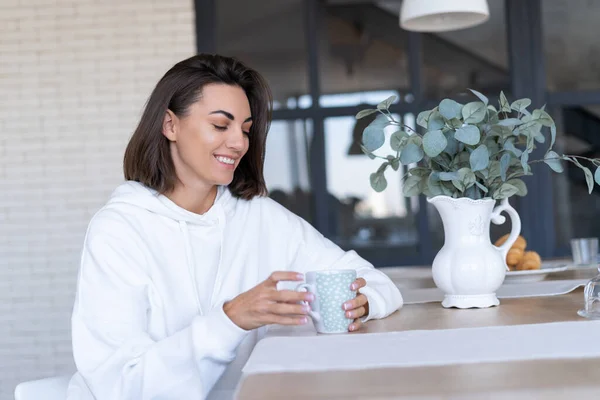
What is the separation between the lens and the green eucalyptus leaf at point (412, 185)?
1.83m

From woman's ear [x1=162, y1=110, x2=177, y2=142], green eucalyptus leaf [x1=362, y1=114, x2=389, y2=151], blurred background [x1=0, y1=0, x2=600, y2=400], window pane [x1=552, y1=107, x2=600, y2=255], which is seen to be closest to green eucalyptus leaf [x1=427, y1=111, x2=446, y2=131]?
green eucalyptus leaf [x1=362, y1=114, x2=389, y2=151]

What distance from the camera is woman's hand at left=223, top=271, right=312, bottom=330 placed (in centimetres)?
147

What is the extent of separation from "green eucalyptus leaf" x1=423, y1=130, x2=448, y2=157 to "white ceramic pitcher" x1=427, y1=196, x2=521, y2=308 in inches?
5.1

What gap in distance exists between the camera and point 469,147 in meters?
1.75

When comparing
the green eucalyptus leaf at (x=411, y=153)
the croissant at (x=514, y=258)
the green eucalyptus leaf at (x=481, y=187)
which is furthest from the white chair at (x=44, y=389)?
the croissant at (x=514, y=258)

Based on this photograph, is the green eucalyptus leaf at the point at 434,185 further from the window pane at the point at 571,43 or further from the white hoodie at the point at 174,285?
the window pane at the point at 571,43

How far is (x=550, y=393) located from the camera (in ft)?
3.25

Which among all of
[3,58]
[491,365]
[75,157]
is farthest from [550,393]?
[3,58]

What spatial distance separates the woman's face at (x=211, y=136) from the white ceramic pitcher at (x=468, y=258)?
1.85 feet

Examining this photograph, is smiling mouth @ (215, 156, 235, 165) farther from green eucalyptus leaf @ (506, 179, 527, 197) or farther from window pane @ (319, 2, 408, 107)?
window pane @ (319, 2, 408, 107)

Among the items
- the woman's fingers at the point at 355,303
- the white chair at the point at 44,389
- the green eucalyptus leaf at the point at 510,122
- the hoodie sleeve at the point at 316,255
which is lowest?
the white chair at the point at 44,389

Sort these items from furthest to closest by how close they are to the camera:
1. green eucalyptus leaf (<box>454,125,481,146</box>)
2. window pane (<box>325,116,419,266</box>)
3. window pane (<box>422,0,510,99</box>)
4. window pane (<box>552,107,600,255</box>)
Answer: window pane (<box>422,0,510,99</box>)
window pane (<box>325,116,419,266</box>)
window pane (<box>552,107,600,255</box>)
green eucalyptus leaf (<box>454,125,481,146</box>)

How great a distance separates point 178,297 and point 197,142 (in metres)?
0.40

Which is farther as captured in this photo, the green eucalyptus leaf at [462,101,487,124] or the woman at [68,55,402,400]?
the green eucalyptus leaf at [462,101,487,124]
